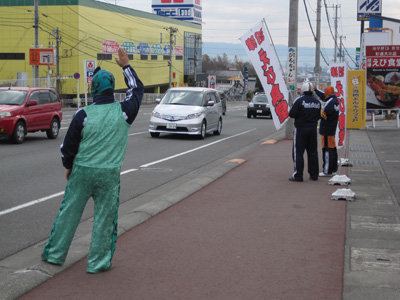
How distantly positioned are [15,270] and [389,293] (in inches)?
127

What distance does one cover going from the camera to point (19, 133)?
1797 centimetres

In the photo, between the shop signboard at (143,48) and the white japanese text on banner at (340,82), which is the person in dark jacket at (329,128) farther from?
the shop signboard at (143,48)

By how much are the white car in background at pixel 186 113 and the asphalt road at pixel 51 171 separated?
0.41m

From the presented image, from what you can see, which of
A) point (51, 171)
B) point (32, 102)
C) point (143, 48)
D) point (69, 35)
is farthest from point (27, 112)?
point (143, 48)

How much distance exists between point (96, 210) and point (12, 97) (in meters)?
14.3

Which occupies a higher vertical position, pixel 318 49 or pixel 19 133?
pixel 318 49

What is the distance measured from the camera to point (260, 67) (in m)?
12.9

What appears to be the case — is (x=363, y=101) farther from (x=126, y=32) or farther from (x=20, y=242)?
(x=126, y=32)


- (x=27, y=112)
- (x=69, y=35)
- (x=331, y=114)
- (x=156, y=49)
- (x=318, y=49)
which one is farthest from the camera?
(x=156, y=49)

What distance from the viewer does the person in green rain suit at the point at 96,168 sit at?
529cm

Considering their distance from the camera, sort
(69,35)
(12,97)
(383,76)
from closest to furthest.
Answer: (12,97), (383,76), (69,35)

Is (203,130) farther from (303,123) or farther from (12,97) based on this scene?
(303,123)

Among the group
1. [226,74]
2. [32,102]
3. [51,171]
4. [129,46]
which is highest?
[129,46]

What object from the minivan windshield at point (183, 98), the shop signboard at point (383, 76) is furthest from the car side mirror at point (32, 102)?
the shop signboard at point (383, 76)
